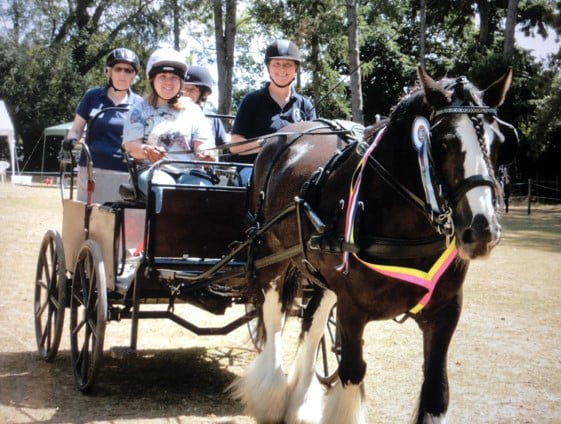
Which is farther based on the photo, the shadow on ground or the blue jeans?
Result: the blue jeans

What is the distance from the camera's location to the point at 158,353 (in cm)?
633

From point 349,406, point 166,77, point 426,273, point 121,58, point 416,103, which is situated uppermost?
point 121,58

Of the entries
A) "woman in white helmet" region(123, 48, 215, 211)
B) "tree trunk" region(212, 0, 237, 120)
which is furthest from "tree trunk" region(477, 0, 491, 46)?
"woman in white helmet" region(123, 48, 215, 211)

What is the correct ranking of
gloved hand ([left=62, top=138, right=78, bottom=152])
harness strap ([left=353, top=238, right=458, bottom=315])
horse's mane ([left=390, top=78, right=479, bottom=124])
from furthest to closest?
gloved hand ([left=62, top=138, right=78, bottom=152]), harness strap ([left=353, top=238, right=458, bottom=315]), horse's mane ([left=390, top=78, right=479, bottom=124])

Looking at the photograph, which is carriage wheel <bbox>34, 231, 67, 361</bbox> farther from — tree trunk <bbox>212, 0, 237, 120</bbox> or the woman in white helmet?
Answer: tree trunk <bbox>212, 0, 237, 120</bbox>

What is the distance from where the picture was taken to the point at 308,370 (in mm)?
4863

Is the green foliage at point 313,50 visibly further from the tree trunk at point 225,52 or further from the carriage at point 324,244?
the carriage at point 324,244

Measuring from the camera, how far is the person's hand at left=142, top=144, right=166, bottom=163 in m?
5.02

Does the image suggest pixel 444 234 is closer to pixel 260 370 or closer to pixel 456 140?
pixel 456 140

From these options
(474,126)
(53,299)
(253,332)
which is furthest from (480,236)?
(53,299)

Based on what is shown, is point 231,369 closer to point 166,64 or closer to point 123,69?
point 166,64

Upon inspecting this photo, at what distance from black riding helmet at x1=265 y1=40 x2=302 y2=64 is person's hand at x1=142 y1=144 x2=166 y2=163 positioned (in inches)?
46.5

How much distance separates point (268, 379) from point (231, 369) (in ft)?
3.90

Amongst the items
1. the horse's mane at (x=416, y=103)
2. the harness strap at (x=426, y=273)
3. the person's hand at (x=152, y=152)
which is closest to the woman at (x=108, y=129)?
the person's hand at (x=152, y=152)
